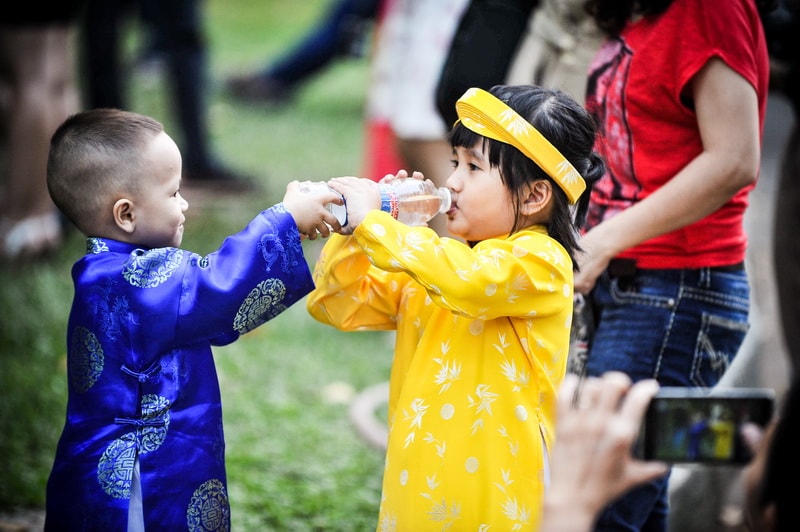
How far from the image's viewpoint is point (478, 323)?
2148mm

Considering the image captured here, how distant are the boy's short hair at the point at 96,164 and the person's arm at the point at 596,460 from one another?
42.9 inches

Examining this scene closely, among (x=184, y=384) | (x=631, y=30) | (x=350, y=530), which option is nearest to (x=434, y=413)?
(x=184, y=384)

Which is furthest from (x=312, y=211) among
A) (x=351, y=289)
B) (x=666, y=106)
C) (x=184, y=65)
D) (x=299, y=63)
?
(x=299, y=63)

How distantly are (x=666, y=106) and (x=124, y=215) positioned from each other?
1333 mm

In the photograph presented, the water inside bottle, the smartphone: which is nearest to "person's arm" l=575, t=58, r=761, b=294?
the water inside bottle

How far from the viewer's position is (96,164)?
6.84ft

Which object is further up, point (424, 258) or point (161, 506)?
point (424, 258)

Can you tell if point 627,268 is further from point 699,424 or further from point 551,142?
point 699,424

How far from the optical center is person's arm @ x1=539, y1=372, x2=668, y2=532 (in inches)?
59.4

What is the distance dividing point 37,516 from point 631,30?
8.04ft

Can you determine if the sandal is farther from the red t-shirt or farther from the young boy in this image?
the red t-shirt

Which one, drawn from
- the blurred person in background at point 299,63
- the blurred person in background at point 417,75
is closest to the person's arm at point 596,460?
the blurred person in background at point 417,75

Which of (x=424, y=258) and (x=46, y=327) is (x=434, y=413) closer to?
(x=424, y=258)

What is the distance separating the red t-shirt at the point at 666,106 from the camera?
7.77 ft
